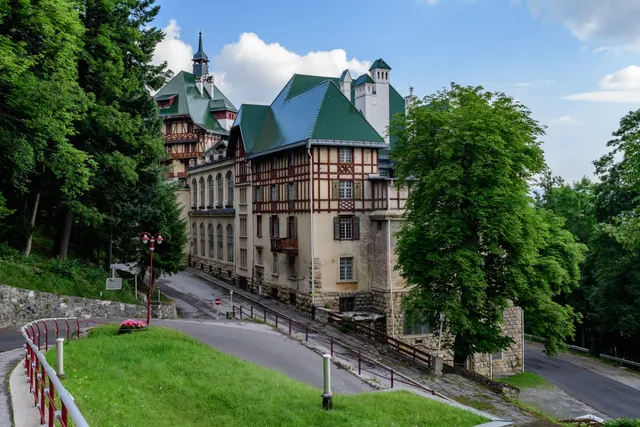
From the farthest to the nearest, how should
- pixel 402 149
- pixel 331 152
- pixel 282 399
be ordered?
1. pixel 331 152
2. pixel 402 149
3. pixel 282 399

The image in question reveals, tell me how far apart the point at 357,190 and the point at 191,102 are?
A: 124 feet

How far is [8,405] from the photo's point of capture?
9.09 meters

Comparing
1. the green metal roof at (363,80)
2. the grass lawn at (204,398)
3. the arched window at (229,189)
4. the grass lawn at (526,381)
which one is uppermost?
the green metal roof at (363,80)

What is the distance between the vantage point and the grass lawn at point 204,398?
9.95 metres

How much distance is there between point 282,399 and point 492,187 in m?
14.1

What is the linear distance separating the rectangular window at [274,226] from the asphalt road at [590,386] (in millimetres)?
19136

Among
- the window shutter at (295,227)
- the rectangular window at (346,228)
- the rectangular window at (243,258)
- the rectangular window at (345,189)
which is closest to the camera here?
the rectangular window at (345,189)

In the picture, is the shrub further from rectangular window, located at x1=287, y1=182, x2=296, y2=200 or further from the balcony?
rectangular window, located at x1=287, y1=182, x2=296, y2=200

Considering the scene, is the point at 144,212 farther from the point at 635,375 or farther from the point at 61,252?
the point at 635,375

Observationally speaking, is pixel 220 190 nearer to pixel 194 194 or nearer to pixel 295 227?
pixel 194 194

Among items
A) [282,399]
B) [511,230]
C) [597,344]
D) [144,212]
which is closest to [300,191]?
[144,212]

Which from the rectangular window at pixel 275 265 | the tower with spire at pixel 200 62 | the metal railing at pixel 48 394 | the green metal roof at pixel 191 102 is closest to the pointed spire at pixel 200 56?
the tower with spire at pixel 200 62

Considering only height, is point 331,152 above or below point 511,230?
above

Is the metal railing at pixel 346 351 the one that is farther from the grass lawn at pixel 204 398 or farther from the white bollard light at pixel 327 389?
the white bollard light at pixel 327 389
